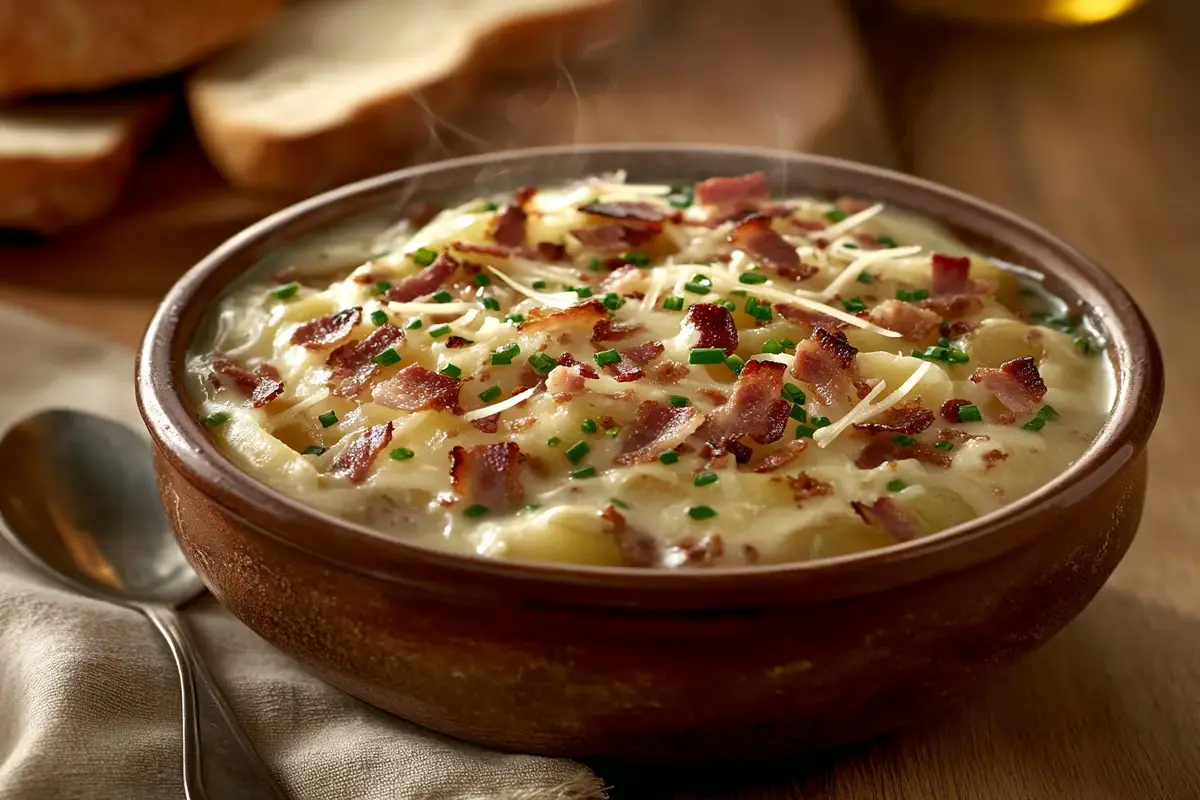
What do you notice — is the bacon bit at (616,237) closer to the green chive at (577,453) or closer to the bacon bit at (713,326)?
the bacon bit at (713,326)

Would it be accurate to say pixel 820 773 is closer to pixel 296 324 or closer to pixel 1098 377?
pixel 1098 377

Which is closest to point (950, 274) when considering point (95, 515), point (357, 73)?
point (95, 515)

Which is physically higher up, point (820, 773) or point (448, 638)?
point (448, 638)

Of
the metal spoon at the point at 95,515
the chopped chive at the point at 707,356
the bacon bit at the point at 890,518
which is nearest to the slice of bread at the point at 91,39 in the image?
the metal spoon at the point at 95,515

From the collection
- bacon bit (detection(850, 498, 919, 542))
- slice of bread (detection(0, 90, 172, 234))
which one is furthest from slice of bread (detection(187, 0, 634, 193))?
bacon bit (detection(850, 498, 919, 542))

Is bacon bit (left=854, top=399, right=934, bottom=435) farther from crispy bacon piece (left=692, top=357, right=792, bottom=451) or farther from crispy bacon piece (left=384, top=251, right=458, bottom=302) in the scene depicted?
crispy bacon piece (left=384, top=251, right=458, bottom=302)

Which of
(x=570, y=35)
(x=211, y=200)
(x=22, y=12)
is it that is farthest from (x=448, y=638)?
(x=570, y=35)
